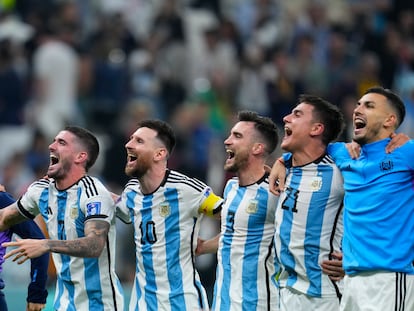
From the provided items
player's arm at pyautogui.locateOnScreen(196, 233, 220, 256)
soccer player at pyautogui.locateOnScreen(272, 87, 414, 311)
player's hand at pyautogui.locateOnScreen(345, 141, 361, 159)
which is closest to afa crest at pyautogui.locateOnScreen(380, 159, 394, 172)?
soccer player at pyautogui.locateOnScreen(272, 87, 414, 311)

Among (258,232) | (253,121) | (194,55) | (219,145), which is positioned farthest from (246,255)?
(194,55)

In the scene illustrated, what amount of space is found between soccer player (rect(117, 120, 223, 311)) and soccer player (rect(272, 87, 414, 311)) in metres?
1.26

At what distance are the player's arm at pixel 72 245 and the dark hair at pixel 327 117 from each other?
172 cm

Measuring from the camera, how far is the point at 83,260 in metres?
8.99

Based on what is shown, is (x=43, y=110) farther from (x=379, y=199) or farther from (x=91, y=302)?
(x=379, y=199)

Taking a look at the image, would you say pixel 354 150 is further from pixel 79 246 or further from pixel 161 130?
pixel 79 246

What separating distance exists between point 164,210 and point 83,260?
703 millimetres

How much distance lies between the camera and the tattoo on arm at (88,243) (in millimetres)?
8328

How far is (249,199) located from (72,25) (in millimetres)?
8203

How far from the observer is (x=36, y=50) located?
1638cm

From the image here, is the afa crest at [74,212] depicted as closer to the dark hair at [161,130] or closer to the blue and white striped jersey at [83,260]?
the blue and white striped jersey at [83,260]

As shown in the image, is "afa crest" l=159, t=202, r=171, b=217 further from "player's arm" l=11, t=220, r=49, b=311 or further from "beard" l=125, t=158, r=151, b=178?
"player's arm" l=11, t=220, r=49, b=311

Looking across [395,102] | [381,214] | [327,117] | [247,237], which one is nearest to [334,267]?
[381,214]

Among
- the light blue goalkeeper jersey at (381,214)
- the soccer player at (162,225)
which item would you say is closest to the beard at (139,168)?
the soccer player at (162,225)
